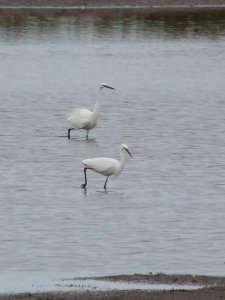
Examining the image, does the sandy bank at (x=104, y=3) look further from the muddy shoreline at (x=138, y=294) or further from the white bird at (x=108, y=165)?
the muddy shoreline at (x=138, y=294)

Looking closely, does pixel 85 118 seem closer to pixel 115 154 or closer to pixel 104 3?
pixel 115 154

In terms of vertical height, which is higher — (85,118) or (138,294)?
(138,294)

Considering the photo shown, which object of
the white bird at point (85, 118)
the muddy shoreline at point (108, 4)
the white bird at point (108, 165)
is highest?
the white bird at point (108, 165)

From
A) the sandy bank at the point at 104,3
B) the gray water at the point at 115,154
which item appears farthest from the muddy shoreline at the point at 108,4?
the gray water at the point at 115,154

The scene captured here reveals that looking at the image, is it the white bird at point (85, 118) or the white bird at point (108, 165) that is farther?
the white bird at point (85, 118)

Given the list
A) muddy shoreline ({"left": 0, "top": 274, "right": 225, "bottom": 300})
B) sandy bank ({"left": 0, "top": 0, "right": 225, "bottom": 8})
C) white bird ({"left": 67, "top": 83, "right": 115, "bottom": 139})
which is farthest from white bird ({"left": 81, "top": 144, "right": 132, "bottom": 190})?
sandy bank ({"left": 0, "top": 0, "right": 225, "bottom": 8})

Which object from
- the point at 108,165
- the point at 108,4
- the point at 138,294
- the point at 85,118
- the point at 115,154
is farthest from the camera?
the point at 108,4

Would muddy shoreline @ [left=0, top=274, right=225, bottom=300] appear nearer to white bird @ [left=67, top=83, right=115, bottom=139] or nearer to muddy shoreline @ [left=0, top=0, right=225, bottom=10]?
white bird @ [left=67, top=83, right=115, bottom=139]

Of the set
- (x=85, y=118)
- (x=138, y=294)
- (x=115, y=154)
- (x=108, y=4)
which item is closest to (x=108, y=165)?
(x=115, y=154)

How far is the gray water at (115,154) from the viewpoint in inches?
531

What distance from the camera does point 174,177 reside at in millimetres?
18391

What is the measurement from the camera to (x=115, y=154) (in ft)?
67.4

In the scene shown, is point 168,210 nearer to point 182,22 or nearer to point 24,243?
point 24,243

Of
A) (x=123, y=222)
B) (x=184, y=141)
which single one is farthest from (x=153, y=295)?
(x=184, y=141)
